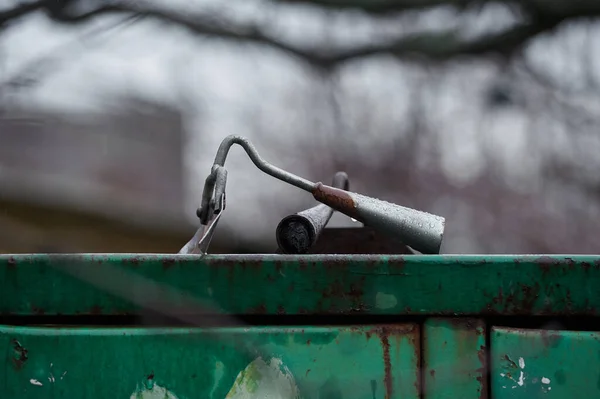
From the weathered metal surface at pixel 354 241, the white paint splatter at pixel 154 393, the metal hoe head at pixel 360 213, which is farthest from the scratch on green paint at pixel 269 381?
the weathered metal surface at pixel 354 241

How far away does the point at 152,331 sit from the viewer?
0.88 meters

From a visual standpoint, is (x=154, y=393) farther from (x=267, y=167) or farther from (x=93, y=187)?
(x=93, y=187)

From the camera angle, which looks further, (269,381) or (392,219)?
(392,219)

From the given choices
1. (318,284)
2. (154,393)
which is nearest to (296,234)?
(318,284)

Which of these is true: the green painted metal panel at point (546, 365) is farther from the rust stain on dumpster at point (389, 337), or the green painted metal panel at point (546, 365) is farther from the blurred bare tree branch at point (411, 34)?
the blurred bare tree branch at point (411, 34)

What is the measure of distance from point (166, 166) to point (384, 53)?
8.00ft

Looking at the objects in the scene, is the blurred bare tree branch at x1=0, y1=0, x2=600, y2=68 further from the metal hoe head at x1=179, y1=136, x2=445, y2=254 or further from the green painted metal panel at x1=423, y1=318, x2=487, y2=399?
the green painted metal panel at x1=423, y1=318, x2=487, y2=399

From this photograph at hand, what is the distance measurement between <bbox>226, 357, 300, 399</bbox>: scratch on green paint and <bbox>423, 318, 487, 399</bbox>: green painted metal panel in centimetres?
20

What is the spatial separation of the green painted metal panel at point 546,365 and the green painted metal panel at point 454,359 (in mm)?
24

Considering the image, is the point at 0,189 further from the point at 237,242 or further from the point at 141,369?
the point at 141,369

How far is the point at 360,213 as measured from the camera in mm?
1021

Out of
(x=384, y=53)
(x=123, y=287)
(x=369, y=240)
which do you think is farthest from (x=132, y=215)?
(x=123, y=287)

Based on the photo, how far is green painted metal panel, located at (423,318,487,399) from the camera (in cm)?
85

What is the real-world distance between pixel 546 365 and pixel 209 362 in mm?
502
